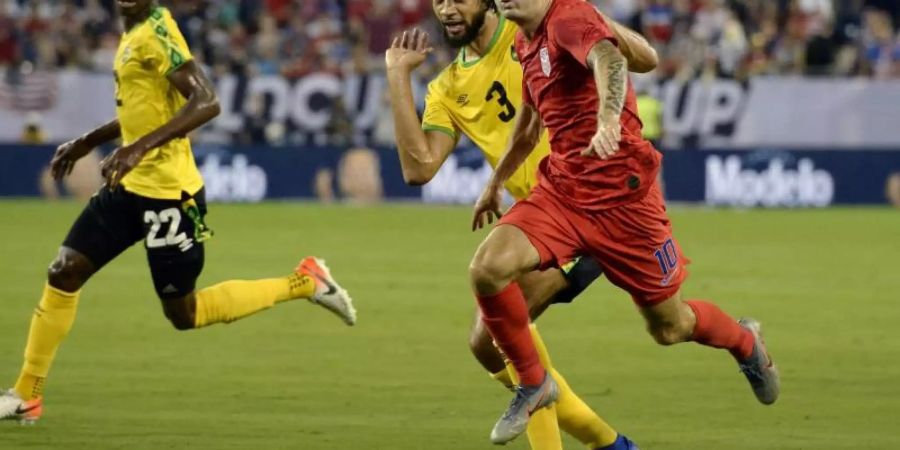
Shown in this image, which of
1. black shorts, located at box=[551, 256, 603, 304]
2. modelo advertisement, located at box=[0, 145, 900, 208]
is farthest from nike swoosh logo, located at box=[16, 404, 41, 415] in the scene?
modelo advertisement, located at box=[0, 145, 900, 208]

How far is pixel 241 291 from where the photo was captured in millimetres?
9539

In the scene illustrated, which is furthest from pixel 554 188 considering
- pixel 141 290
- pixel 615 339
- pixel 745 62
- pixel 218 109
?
pixel 745 62

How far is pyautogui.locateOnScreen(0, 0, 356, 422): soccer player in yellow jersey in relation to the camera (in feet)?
27.8

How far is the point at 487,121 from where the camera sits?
26.0ft

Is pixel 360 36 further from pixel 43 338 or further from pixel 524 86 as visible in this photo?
pixel 524 86

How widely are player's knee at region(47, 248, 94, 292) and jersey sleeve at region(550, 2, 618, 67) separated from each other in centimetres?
296

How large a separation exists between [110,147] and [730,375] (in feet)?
50.5

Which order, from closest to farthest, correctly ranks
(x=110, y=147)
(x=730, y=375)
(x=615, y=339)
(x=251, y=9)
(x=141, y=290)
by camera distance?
1. (x=730, y=375)
2. (x=615, y=339)
3. (x=141, y=290)
4. (x=110, y=147)
5. (x=251, y=9)

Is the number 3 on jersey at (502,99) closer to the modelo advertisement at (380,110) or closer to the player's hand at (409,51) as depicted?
the player's hand at (409,51)

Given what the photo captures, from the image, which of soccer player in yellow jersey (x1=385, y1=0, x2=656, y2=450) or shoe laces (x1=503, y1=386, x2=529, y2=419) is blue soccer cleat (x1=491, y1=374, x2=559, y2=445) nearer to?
shoe laces (x1=503, y1=386, x2=529, y2=419)

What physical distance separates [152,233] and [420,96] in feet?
51.8

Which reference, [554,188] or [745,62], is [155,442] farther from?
[745,62]

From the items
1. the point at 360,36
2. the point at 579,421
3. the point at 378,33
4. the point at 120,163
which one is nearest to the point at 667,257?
the point at 579,421

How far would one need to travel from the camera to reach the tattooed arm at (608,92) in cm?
634
